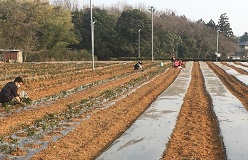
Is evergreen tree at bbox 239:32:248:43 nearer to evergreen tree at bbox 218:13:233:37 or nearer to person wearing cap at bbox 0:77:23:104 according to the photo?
evergreen tree at bbox 218:13:233:37

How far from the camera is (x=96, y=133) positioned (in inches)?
262

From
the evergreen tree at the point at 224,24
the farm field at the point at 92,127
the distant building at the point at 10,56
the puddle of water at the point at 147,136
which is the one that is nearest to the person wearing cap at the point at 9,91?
the farm field at the point at 92,127

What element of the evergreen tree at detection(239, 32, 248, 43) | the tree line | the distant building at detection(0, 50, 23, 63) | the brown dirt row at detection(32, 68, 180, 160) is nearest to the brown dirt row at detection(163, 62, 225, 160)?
the brown dirt row at detection(32, 68, 180, 160)

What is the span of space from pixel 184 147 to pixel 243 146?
1.01m

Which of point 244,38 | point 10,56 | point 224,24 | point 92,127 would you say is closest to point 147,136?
point 92,127

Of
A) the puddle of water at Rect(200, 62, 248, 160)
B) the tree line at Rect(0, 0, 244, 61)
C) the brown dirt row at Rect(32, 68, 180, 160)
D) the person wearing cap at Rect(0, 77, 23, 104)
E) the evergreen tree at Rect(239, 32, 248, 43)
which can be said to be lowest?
the brown dirt row at Rect(32, 68, 180, 160)

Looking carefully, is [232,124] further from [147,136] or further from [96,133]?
[96,133]

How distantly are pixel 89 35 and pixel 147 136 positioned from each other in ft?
162

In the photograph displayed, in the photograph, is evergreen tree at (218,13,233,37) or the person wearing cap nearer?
the person wearing cap

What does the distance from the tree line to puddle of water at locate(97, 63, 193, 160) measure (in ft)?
130

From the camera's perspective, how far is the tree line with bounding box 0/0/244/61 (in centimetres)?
4625

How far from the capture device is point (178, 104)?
9.95 metres

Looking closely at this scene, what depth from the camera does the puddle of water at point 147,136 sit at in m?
5.14

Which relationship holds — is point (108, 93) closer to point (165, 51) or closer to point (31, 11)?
point (31, 11)
